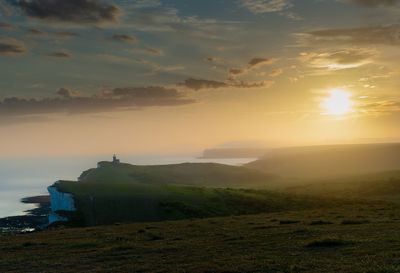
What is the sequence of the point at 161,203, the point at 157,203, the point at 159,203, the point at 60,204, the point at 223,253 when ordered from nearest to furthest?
the point at 223,253 < the point at 161,203 < the point at 159,203 < the point at 157,203 < the point at 60,204

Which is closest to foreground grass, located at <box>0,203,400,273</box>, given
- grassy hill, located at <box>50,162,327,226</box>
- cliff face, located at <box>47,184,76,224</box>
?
grassy hill, located at <box>50,162,327,226</box>

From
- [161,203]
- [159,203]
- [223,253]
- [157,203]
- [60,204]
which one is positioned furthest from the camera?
[60,204]

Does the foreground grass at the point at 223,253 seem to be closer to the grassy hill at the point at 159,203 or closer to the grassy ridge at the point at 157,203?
the grassy hill at the point at 159,203

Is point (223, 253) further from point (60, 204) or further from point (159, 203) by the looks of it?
point (60, 204)

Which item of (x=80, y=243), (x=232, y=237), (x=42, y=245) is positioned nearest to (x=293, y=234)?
(x=232, y=237)

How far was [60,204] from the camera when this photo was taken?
4577 inches

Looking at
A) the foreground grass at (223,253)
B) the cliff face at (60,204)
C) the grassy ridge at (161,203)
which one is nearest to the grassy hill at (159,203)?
the grassy ridge at (161,203)

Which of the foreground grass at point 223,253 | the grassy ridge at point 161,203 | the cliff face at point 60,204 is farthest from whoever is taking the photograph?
the cliff face at point 60,204

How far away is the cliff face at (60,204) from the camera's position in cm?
10351

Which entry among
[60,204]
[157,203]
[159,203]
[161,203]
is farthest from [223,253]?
[60,204]

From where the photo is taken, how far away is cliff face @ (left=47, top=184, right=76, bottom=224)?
103512mm

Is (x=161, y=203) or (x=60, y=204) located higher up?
(x=60, y=204)

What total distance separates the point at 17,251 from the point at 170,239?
589 inches

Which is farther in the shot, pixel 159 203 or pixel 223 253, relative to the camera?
pixel 159 203
